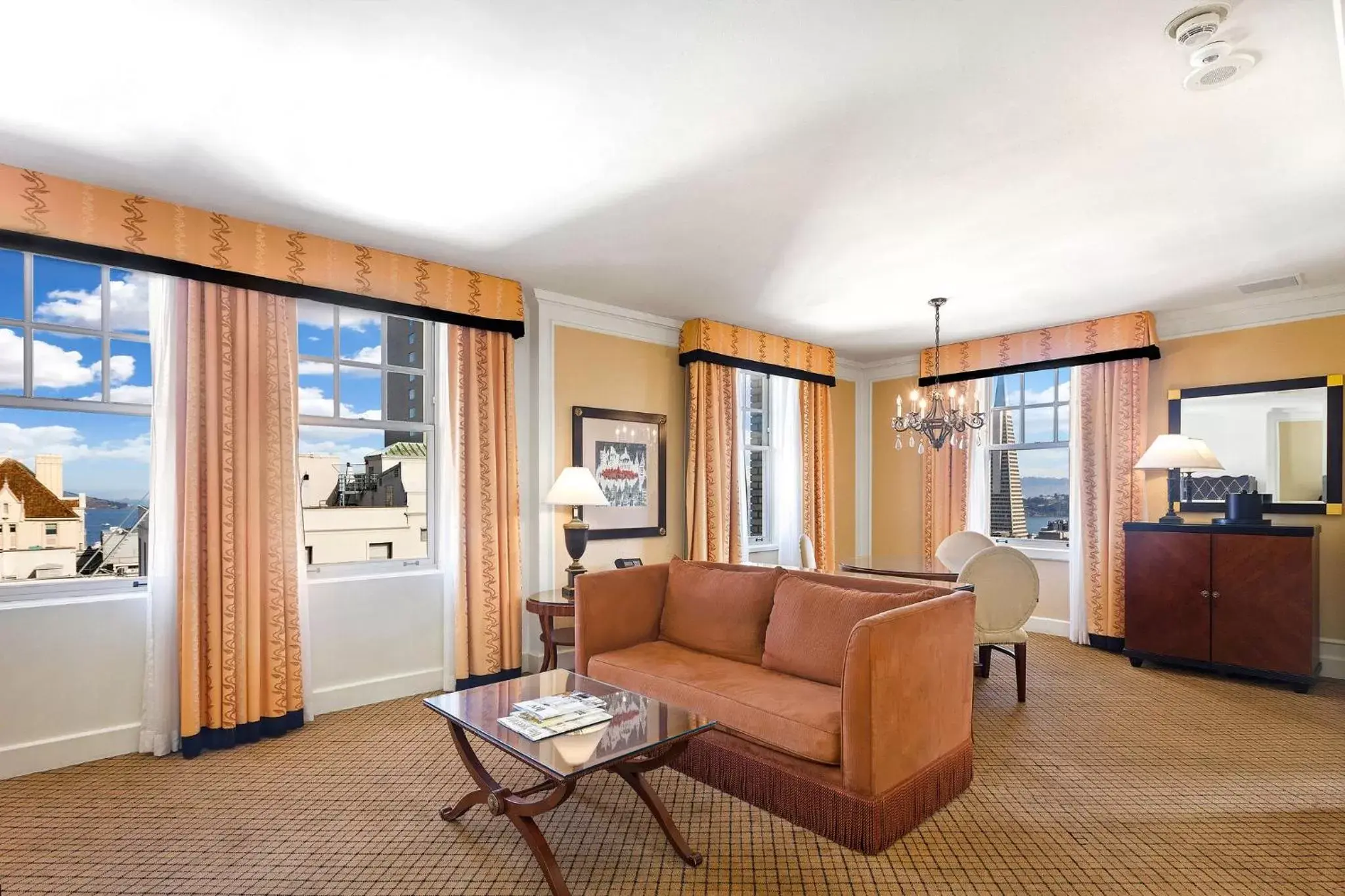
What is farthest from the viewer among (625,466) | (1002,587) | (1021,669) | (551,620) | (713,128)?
(625,466)

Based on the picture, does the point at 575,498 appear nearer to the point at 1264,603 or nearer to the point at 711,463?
the point at 711,463

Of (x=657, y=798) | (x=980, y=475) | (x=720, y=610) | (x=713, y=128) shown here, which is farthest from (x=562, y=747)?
(x=980, y=475)

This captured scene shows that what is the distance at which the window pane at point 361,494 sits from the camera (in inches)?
159

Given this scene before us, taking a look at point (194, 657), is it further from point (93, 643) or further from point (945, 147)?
point (945, 147)

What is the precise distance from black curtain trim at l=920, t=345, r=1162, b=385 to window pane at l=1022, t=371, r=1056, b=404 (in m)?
0.11

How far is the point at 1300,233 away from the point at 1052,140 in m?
2.06

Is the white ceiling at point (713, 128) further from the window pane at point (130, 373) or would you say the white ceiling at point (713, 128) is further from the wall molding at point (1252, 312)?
the window pane at point (130, 373)

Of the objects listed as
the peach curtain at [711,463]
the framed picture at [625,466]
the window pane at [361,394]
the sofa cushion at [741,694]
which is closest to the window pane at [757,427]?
the peach curtain at [711,463]

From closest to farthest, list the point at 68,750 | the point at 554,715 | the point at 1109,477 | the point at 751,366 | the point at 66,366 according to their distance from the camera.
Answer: the point at 554,715, the point at 68,750, the point at 66,366, the point at 1109,477, the point at 751,366

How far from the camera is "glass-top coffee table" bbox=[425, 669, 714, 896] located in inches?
82.1

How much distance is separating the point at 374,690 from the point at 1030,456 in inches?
214

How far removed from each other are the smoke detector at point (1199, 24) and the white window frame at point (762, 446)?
4101 mm

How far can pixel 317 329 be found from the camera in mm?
4074

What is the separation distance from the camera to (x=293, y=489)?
3.71 metres
